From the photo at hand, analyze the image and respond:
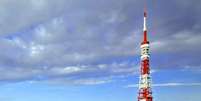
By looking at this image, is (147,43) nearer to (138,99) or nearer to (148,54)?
(148,54)

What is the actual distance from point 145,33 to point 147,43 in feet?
17.4

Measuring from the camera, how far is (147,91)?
164500 millimetres

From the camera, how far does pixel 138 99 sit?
16338 centimetres

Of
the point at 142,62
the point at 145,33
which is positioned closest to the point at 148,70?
the point at 142,62

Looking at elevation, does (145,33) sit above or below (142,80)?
above

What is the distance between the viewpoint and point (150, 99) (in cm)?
16175

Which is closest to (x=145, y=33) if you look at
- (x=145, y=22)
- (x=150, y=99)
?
(x=145, y=22)

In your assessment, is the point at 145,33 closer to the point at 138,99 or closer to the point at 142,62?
the point at 142,62

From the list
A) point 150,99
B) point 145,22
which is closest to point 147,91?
Answer: point 150,99

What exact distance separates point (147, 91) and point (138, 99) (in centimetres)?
500

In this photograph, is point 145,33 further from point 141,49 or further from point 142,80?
point 142,80

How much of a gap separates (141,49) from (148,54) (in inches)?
166

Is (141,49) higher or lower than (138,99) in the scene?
higher

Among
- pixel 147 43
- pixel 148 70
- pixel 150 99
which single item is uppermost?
pixel 147 43
